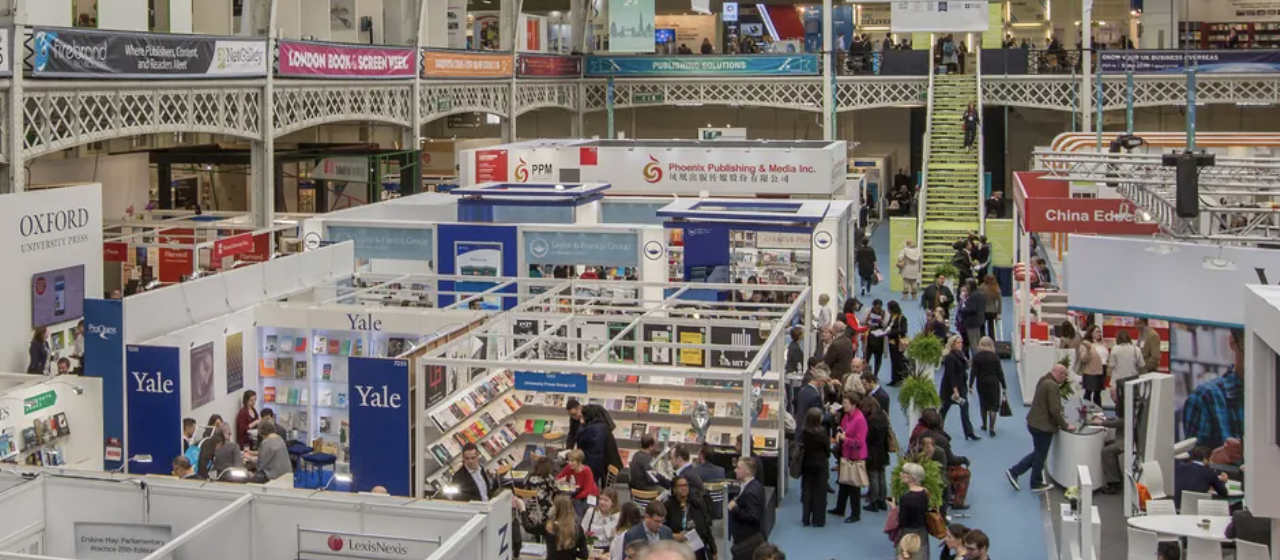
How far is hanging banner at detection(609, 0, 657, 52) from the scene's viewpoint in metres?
30.8

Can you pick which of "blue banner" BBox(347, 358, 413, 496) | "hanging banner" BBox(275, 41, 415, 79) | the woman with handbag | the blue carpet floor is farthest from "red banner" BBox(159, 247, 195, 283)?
the woman with handbag

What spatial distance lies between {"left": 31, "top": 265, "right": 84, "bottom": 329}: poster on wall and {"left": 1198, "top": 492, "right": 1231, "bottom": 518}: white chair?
1072 cm

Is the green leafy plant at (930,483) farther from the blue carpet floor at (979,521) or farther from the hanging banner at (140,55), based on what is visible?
the hanging banner at (140,55)

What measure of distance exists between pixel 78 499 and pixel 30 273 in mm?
7401

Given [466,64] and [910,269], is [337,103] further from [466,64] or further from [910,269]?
[910,269]

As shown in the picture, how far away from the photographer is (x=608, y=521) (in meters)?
9.96

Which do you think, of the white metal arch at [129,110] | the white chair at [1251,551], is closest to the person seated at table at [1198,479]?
the white chair at [1251,551]

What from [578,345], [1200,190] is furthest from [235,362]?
[1200,190]

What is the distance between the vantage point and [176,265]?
19.3 m

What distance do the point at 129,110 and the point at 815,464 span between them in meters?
11.1

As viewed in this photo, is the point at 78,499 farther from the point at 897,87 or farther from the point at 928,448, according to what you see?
the point at 897,87

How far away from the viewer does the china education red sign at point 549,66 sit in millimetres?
32156

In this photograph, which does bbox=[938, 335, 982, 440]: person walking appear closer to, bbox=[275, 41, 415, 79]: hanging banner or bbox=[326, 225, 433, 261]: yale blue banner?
bbox=[326, 225, 433, 261]: yale blue banner

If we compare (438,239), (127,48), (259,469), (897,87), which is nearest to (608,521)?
(259,469)
